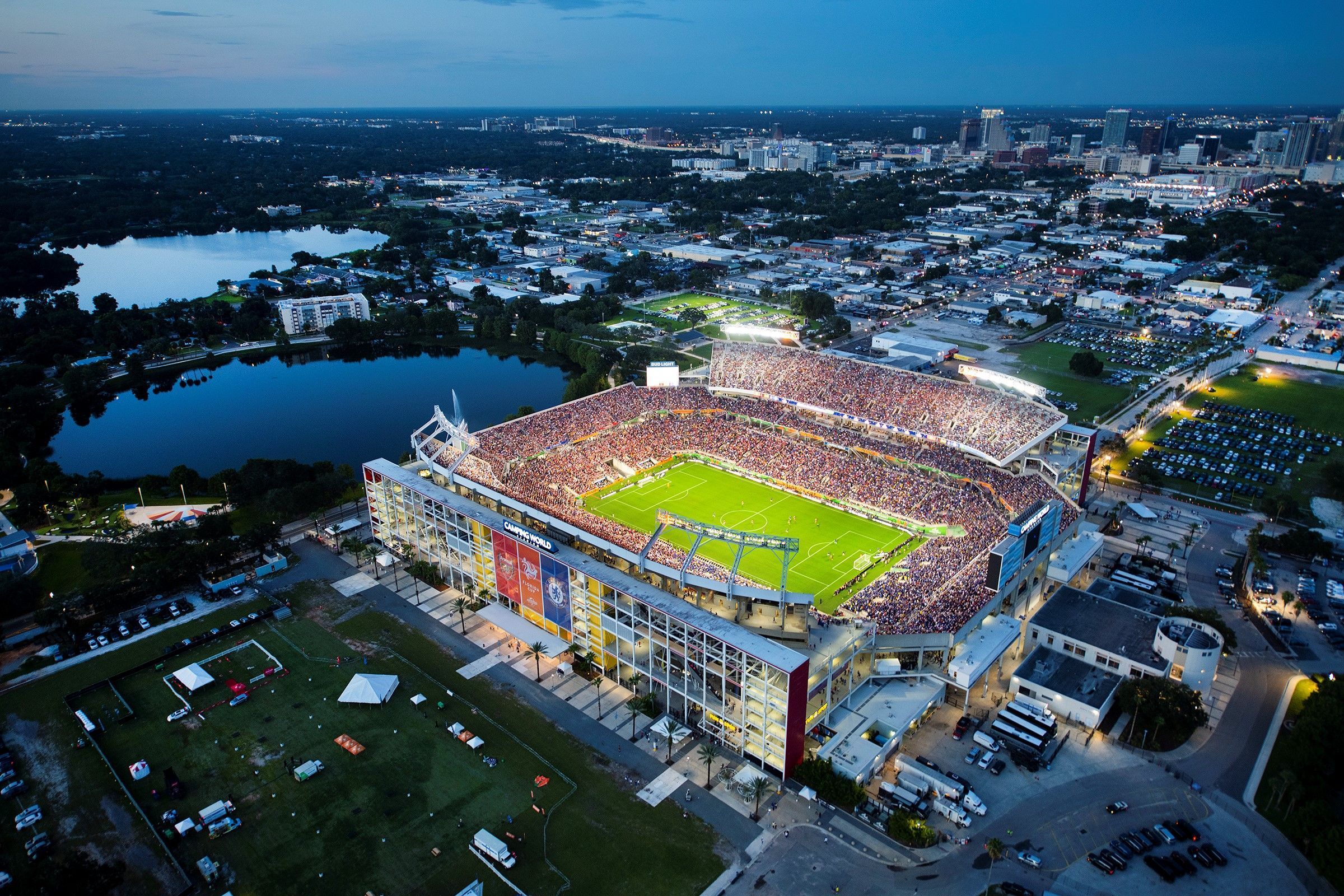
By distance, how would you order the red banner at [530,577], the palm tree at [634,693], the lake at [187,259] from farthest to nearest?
the lake at [187,259]
the red banner at [530,577]
the palm tree at [634,693]

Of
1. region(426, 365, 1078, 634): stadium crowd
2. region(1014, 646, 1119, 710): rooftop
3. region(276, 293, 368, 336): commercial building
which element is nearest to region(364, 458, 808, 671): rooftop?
region(426, 365, 1078, 634): stadium crowd

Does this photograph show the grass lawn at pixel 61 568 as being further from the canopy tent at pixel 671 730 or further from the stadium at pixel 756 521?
the canopy tent at pixel 671 730

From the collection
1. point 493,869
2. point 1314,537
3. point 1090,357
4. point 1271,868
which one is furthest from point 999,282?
point 493,869

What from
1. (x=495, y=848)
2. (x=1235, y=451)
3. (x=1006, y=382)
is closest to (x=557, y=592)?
(x=495, y=848)

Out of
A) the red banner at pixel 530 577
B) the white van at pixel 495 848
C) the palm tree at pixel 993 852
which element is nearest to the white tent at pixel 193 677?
the red banner at pixel 530 577

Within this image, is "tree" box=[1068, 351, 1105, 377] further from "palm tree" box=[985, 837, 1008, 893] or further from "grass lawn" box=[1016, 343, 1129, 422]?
"palm tree" box=[985, 837, 1008, 893]

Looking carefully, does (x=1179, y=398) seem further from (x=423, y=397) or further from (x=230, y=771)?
(x=230, y=771)
